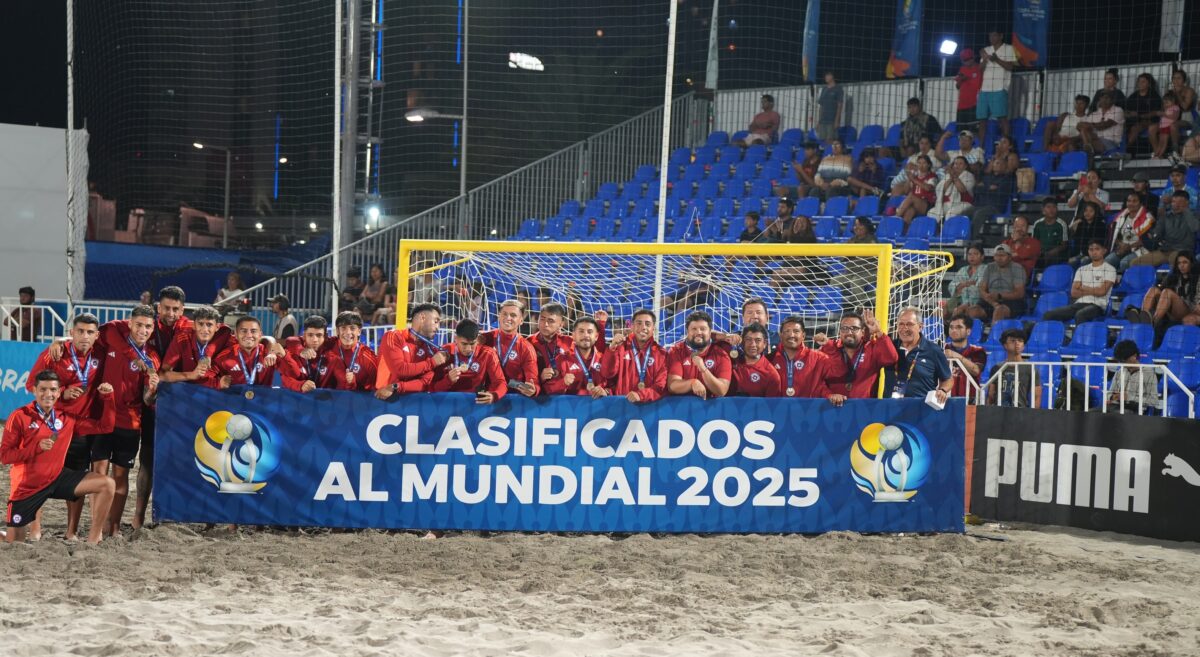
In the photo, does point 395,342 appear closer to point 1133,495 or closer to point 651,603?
point 651,603

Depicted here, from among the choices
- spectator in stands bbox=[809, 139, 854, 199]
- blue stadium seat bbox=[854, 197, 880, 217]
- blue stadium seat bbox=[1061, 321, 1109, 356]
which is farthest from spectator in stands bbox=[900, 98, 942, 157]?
blue stadium seat bbox=[1061, 321, 1109, 356]

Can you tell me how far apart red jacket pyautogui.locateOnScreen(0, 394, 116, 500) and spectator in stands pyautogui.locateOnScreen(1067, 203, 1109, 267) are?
38.4ft

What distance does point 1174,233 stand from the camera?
43.7 feet

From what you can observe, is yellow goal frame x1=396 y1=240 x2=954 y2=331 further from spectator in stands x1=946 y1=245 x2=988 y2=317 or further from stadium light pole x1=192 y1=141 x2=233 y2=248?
stadium light pole x1=192 y1=141 x2=233 y2=248

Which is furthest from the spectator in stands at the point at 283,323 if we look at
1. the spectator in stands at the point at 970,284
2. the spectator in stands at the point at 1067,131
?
the spectator in stands at the point at 1067,131

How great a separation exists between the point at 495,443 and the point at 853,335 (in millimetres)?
3194

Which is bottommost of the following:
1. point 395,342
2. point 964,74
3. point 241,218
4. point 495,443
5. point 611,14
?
point 495,443

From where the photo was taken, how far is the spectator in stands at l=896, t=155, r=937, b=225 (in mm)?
15641

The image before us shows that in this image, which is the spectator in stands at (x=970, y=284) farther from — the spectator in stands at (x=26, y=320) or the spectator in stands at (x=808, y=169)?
the spectator in stands at (x=26, y=320)

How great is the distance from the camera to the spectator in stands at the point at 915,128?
17109 millimetres

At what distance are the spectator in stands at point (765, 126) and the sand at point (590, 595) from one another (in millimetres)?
11947

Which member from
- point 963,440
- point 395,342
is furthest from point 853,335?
point 395,342

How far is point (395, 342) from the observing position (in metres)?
8.38

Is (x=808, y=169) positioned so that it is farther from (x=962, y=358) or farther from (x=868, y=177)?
(x=962, y=358)
